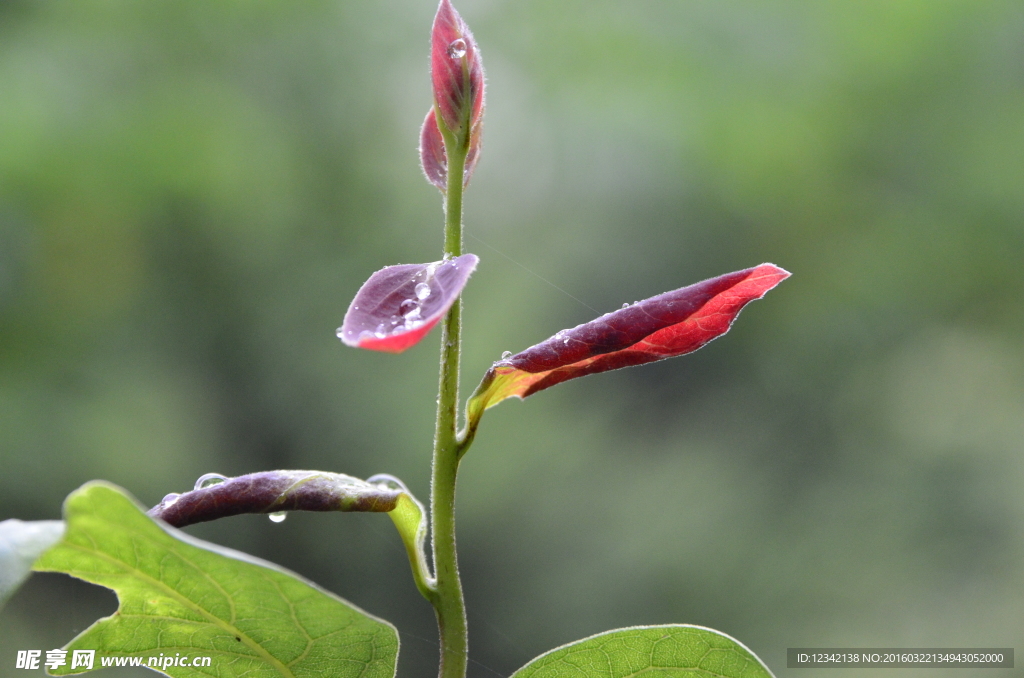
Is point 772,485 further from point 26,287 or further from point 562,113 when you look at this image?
point 26,287

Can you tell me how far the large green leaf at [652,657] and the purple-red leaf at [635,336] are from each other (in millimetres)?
184

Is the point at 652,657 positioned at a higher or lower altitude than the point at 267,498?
lower

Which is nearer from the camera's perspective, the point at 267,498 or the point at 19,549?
the point at 19,549

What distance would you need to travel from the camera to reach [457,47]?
604mm

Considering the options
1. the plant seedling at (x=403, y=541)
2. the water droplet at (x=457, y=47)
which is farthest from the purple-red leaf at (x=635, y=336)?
the water droplet at (x=457, y=47)

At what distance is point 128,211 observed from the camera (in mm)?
4934

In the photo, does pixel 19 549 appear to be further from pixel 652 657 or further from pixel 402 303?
pixel 652 657

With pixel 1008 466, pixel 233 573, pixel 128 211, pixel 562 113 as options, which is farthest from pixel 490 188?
pixel 233 573

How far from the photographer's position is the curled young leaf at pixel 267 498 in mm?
528

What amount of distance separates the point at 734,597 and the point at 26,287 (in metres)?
4.41

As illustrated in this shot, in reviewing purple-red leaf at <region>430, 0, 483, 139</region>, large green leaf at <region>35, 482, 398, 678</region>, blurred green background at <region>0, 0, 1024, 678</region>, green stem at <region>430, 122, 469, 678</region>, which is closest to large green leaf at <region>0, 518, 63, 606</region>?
large green leaf at <region>35, 482, 398, 678</region>

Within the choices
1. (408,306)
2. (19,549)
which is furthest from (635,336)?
(19,549)

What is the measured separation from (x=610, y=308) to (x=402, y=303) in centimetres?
444

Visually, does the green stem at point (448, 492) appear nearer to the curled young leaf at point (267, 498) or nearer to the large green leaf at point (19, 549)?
the curled young leaf at point (267, 498)
